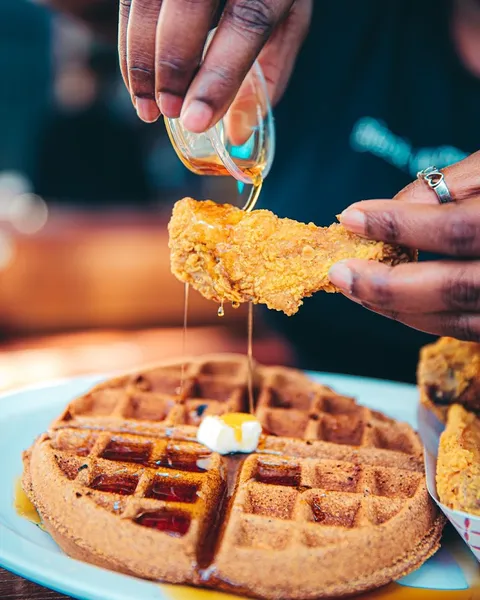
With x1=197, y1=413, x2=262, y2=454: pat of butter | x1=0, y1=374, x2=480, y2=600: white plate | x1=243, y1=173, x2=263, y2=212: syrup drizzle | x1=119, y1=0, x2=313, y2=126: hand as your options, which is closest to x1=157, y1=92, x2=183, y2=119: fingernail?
x1=119, y1=0, x2=313, y2=126: hand

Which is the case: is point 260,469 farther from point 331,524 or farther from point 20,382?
point 20,382

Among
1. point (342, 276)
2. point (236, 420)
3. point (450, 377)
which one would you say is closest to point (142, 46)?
point (342, 276)

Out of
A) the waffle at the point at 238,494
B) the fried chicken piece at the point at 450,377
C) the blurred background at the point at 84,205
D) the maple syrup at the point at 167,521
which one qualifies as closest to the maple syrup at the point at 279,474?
the waffle at the point at 238,494

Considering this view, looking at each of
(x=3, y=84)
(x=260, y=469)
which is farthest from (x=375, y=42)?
(x=3, y=84)

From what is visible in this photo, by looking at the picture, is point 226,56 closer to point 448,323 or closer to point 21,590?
point 448,323

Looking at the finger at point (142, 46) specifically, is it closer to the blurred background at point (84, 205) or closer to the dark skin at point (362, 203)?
the dark skin at point (362, 203)
